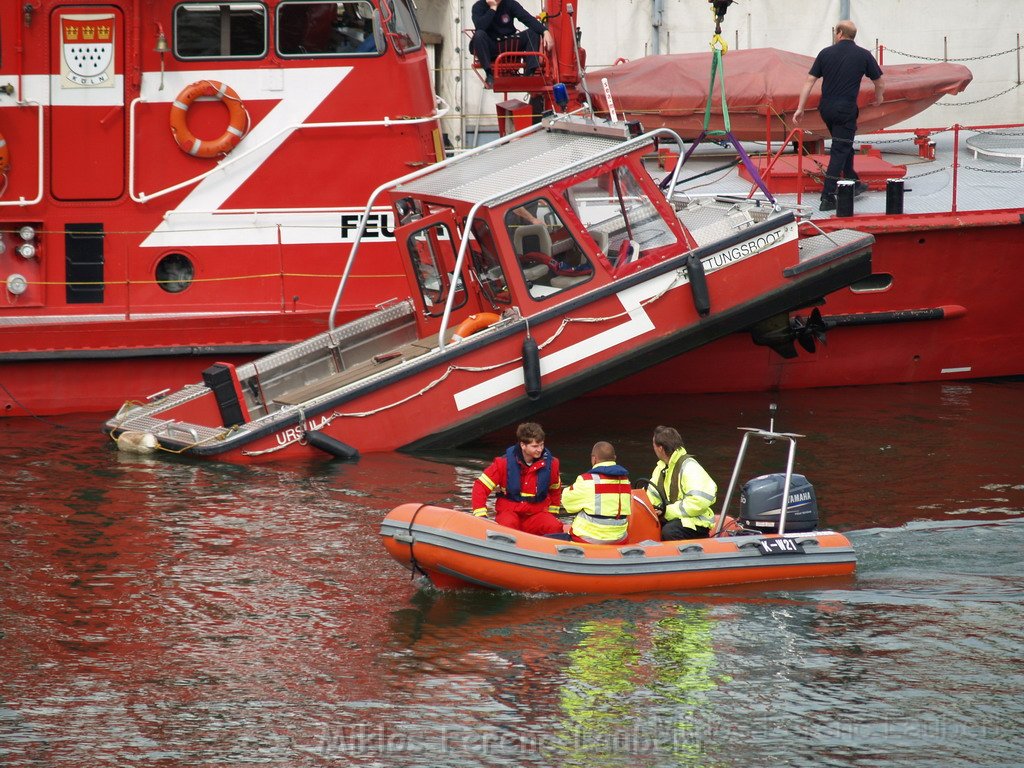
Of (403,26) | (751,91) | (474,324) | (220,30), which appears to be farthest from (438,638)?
(751,91)

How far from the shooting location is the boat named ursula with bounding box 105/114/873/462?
11070 millimetres

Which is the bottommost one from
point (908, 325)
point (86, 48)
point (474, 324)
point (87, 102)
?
point (908, 325)

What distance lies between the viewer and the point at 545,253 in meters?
11.4

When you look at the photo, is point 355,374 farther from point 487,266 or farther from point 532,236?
point 532,236

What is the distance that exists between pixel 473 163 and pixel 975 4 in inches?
408

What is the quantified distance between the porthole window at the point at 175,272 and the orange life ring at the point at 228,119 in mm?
939

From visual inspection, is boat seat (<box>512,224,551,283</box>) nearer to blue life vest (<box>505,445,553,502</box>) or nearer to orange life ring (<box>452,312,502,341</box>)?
orange life ring (<box>452,312,502,341</box>)

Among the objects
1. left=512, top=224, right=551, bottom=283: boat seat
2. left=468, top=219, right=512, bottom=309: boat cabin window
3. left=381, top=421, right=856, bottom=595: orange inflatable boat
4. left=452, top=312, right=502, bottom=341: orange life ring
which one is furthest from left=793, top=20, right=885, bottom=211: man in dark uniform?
left=381, top=421, right=856, bottom=595: orange inflatable boat

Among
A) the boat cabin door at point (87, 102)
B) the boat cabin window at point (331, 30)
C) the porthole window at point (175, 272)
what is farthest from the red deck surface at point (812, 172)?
the boat cabin door at point (87, 102)

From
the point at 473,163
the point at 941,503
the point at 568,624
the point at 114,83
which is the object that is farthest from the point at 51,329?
the point at 941,503

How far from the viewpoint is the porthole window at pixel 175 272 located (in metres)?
12.5

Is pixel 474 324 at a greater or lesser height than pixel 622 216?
lesser

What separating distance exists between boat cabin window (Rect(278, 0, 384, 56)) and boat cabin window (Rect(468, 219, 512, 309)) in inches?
88.9

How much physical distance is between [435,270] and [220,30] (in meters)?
2.87
